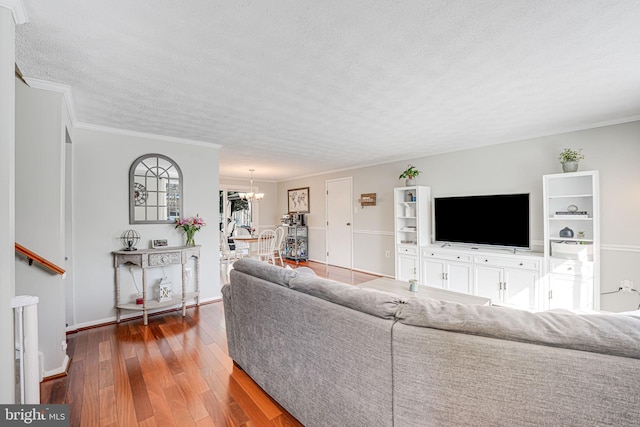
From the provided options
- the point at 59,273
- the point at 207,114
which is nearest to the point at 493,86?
the point at 207,114

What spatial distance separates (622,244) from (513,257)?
39.6 inches

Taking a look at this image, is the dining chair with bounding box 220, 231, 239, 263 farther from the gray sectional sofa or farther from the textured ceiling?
the gray sectional sofa

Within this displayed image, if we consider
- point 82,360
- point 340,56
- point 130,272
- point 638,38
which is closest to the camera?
point 638,38

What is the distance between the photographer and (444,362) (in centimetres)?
104

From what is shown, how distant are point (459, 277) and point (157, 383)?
3776 millimetres

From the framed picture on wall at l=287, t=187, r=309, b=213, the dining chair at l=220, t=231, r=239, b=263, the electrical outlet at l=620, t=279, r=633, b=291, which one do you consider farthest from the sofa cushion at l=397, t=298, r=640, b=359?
the framed picture on wall at l=287, t=187, r=309, b=213

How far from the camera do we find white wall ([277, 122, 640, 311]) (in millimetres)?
3018

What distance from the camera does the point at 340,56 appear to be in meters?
1.78

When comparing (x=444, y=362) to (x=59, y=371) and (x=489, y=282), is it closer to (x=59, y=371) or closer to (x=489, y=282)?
(x=59, y=371)

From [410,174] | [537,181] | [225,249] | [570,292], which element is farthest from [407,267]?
[225,249]

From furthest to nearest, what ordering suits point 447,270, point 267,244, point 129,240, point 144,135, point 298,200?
1. point 298,200
2. point 267,244
3. point 447,270
4. point 144,135
5. point 129,240

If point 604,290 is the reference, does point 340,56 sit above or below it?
above

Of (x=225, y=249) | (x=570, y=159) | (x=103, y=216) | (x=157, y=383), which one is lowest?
(x=157, y=383)

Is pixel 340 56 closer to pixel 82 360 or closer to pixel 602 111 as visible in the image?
pixel 602 111
